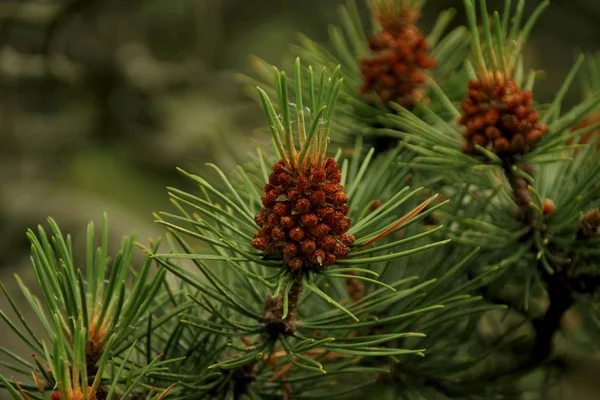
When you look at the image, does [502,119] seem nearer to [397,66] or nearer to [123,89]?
[397,66]

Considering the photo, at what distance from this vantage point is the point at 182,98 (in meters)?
2.00

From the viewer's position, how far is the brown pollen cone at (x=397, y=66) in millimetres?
592

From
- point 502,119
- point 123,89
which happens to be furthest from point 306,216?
point 123,89

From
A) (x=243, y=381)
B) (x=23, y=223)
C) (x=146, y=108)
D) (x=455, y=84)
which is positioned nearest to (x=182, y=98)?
(x=146, y=108)

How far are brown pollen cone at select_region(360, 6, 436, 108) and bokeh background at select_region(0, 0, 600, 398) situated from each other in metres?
0.67

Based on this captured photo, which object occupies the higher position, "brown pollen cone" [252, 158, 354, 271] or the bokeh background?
the bokeh background

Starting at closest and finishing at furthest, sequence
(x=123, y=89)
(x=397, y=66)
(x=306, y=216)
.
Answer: (x=306, y=216) < (x=397, y=66) < (x=123, y=89)

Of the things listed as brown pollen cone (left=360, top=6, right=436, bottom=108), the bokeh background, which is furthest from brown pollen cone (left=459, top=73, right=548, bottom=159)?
the bokeh background

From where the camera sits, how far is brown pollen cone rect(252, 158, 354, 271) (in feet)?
1.30

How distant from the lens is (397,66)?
591 mm

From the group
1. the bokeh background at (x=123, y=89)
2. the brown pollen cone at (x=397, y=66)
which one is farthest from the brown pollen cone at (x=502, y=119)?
the bokeh background at (x=123, y=89)

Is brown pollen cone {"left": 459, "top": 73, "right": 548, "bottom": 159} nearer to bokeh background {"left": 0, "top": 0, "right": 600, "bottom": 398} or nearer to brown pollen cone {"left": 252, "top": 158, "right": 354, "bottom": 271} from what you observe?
brown pollen cone {"left": 252, "top": 158, "right": 354, "bottom": 271}

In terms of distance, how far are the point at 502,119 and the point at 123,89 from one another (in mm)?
1324

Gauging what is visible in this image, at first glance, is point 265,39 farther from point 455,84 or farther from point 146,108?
point 455,84
